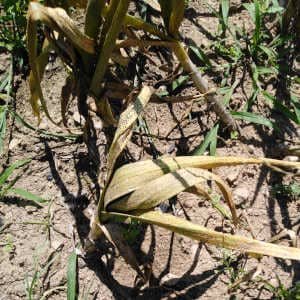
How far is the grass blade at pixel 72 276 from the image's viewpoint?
179 centimetres

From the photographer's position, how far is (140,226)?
1895 millimetres

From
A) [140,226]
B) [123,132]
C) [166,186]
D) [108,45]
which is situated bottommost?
[140,226]

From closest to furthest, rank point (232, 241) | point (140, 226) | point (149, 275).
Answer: point (232, 241), point (149, 275), point (140, 226)

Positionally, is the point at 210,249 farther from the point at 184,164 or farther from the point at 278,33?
the point at 278,33

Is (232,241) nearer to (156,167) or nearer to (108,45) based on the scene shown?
(156,167)

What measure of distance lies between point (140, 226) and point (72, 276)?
1.04ft

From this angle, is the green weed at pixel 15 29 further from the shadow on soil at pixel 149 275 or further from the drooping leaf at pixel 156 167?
the drooping leaf at pixel 156 167

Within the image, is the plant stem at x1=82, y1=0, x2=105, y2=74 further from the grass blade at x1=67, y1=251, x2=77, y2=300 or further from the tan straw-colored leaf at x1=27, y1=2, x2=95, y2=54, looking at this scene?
the grass blade at x1=67, y1=251, x2=77, y2=300

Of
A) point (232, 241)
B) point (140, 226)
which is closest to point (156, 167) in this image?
point (232, 241)

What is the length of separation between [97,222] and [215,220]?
0.52 m

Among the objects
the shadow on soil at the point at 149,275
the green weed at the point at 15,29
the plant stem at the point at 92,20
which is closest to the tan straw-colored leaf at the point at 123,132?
the plant stem at the point at 92,20

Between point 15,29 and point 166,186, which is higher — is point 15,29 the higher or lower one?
the higher one

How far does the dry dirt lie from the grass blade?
0.03 meters

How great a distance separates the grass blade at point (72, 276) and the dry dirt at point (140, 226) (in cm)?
3
